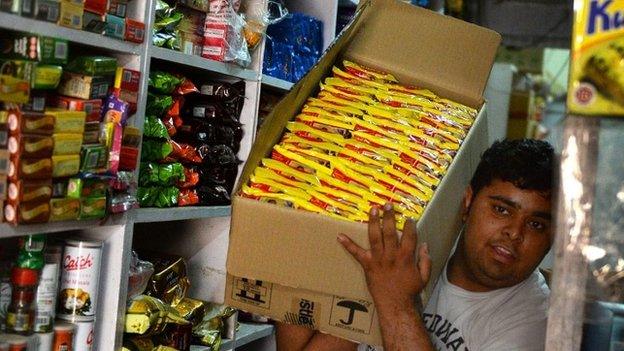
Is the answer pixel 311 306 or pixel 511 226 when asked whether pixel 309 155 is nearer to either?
pixel 311 306

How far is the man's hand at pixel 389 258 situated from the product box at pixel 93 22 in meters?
0.89

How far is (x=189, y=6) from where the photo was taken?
2996 mm

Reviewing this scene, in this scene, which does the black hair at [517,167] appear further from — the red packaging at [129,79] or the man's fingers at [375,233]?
the red packaging at [129,79]

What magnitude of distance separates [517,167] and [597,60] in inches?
42.9

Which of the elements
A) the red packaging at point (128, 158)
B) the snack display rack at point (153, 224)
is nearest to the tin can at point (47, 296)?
the snack display rack at point (153, 224)

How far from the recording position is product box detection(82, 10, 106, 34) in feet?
7.36

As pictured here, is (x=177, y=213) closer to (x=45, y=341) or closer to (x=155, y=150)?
(x=155, y=150)

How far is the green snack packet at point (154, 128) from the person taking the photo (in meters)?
2.79

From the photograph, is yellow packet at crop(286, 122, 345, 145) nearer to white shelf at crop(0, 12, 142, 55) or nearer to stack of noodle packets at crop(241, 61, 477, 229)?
stack of noodle packets at crop(241, 61, 477, 229)

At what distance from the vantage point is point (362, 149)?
7.33 ft

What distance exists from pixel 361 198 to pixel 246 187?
0.95ft

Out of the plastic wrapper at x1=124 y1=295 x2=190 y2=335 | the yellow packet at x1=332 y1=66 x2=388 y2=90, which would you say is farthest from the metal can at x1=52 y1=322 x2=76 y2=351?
the yellow packet at x1=332 y1=66 x2=388 y2=90

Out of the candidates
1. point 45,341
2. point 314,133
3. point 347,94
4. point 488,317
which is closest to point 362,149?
point 314,133

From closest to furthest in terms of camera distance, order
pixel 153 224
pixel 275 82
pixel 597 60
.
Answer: pixel 597 60 < pixel 275 82 < pixel 153 224
